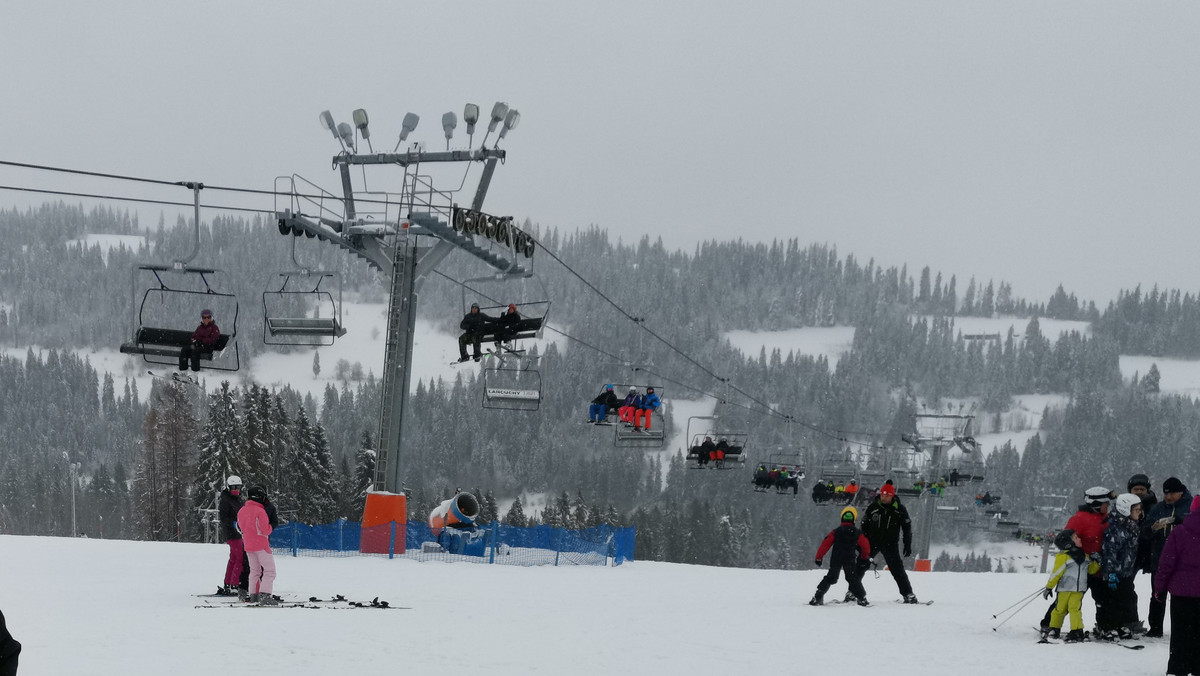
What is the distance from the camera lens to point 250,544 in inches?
571

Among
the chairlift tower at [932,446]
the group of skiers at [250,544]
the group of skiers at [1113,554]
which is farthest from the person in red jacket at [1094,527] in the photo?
the chairlift tower at [932,446]

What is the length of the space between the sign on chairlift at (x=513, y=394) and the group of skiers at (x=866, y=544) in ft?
35.7

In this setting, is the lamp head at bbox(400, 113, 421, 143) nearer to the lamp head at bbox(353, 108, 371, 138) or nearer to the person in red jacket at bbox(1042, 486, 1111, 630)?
the lamp head at bbox(353, 108, 371, 138)

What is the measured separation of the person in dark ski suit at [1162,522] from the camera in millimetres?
12367

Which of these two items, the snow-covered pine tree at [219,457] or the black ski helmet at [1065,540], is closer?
the black ski helmet at [1065,540]

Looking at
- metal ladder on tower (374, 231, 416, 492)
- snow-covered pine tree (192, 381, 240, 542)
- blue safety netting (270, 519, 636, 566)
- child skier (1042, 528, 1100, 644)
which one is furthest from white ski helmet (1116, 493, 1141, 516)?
snow-covered pine tree (192, 381, 240, 542)

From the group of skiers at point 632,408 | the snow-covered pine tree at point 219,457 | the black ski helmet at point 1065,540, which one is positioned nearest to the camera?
the black ski helmet at point 1065,540

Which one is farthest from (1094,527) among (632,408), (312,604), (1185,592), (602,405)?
(602,405)

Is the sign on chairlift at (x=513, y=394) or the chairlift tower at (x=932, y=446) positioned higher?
the sign on chairlift at (x=513, y=394)

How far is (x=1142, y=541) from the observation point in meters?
12.6

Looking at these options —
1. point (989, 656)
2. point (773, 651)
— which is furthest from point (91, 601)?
point (989, 656)

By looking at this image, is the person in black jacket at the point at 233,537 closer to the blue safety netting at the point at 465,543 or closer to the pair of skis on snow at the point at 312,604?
the pair of skis on snow at the point at 312,604

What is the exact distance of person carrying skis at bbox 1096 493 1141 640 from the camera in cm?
1233

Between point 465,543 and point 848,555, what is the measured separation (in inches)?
453
